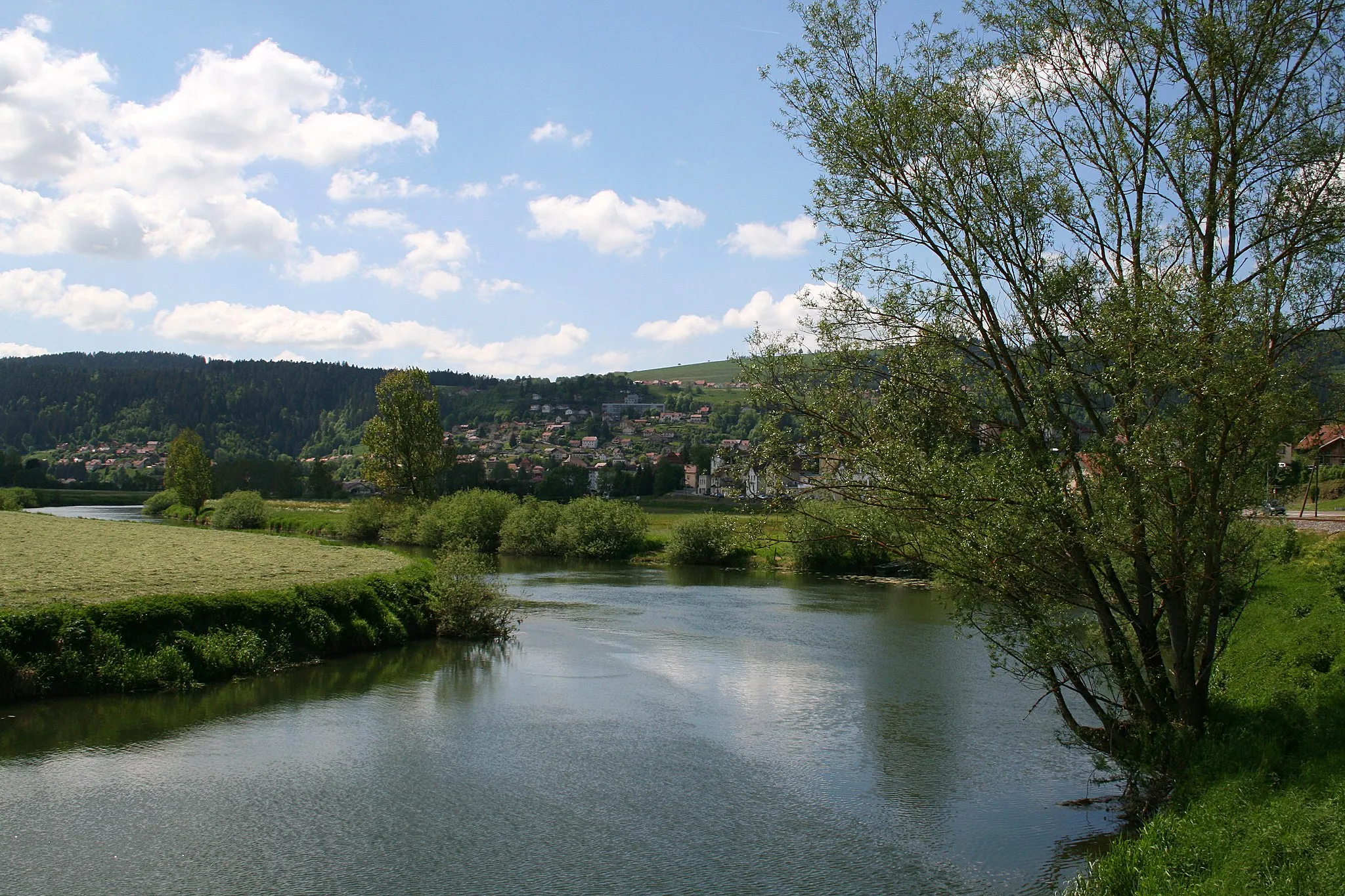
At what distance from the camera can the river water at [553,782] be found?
1209cm

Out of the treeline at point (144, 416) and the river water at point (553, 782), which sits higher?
the treeline at point (144, 416)

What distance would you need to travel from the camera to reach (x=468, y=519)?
2411 inches

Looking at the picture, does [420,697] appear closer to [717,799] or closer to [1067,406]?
[717,799]

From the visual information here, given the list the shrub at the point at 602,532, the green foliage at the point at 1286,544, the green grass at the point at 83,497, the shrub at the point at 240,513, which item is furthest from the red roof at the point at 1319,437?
the green grass at the point at 83,497

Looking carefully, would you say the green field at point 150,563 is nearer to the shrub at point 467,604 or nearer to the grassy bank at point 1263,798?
the shrub at point 467,604

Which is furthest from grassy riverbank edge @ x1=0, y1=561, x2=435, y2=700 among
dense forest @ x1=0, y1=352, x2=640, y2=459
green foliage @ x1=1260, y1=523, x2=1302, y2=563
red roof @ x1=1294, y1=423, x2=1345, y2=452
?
dense forest @ x1=0, y1=352, x2=640, y2=459

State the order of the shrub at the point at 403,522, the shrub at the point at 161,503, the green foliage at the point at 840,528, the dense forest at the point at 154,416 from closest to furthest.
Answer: the green foliage at the point at 840,528, the shrub at the point at 403,522, the shrub at the point at 161,503, the dense forest at the point at 154,416

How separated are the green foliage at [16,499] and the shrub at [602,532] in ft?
128

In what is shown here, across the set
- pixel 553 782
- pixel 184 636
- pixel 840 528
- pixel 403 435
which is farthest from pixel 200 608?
pixel 403 435

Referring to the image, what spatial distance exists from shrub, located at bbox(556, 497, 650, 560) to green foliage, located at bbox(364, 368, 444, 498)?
10.3 metres

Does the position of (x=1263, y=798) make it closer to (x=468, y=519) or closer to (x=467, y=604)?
(x=467, y=604)

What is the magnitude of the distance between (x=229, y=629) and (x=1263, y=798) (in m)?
21.2

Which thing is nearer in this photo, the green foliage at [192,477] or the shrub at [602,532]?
the shrub at [602,532]

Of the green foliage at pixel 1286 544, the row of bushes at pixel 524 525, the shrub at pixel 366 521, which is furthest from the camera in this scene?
the shrub at pixel 366 521
